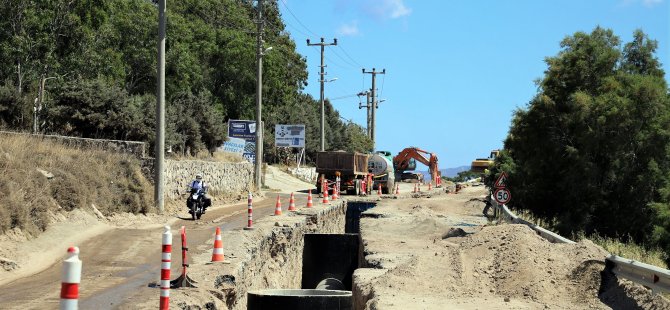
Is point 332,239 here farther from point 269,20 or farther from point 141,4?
point 269,20

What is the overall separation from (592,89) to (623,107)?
2349 millimetres

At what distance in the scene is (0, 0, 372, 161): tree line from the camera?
3177 centimetres

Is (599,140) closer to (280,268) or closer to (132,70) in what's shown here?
(280,268)

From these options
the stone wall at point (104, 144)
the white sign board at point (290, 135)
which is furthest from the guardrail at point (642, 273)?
the white sign board at point (290, 135)

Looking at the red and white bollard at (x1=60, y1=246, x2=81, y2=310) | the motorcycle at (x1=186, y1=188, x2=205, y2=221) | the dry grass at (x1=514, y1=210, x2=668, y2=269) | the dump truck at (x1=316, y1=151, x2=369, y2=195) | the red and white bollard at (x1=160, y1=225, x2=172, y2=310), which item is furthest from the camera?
the dump truck at (x1=316, y1=151, x2=369, y2=195)

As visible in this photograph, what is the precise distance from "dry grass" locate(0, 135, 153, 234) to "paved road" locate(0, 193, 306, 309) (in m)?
1.37

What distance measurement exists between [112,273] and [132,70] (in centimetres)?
3421

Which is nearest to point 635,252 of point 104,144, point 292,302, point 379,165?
point 292,302

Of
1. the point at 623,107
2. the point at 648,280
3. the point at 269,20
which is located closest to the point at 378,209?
the point at 623,107

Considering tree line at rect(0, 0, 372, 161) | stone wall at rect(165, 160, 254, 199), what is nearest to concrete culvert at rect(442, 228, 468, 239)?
stone wall at rect(165, 160, 254, 199)

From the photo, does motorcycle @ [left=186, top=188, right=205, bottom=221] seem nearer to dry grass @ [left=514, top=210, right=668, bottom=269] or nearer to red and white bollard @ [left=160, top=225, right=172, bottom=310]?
dry grass @ [left=514, top=210, right=668, bottom=269]

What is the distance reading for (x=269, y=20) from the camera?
79.4 meters

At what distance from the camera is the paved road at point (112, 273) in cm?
1034

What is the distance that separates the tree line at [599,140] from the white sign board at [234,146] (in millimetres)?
28529
